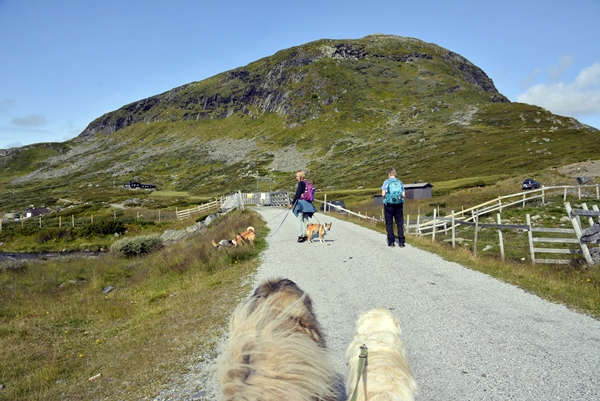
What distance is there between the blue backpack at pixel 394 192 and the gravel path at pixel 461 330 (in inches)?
75.8

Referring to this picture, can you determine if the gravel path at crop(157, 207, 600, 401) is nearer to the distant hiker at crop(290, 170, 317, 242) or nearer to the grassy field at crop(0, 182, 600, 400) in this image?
the grassy field at crop(0, 182, 600, 400)

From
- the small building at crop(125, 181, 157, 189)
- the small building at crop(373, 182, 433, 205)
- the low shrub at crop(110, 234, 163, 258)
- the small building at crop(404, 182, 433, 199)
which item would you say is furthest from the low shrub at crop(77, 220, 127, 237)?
the small building at crop(125, 181, 157, 189)

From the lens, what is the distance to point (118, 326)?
7531 millimetres

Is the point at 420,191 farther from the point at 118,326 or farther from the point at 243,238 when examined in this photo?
the point at 118,326

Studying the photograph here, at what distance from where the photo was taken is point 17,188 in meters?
128

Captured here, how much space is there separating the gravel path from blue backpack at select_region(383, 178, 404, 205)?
193cm

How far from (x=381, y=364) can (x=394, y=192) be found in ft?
27.2

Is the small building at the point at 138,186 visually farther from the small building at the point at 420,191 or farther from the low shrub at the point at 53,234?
the small building at the point at 420,191

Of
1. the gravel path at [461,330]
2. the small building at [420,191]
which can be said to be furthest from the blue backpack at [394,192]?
the small building at [420,191]

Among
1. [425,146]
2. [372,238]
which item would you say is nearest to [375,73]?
[425,146]

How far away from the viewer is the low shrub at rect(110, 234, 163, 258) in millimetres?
21750

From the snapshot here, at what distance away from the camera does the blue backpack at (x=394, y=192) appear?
10.2m

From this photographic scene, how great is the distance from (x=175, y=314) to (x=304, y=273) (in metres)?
3.02

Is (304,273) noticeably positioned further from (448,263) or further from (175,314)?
(448,263)
